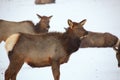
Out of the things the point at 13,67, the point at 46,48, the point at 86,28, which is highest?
the point at 86,28

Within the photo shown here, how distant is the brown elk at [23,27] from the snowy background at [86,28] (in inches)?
1.6

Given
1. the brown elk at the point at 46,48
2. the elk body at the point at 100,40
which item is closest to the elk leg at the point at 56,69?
the brown elk at the point at 46,48

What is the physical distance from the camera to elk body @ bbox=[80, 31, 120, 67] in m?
2.16

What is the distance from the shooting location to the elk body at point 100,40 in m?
2.16

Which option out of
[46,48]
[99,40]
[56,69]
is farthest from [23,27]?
[99,40]

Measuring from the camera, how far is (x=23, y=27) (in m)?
2.32

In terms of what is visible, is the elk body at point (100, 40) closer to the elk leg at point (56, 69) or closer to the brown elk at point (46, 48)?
the brown elk at point (46, 48)

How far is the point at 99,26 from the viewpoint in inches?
87.3

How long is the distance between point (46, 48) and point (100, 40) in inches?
16.7

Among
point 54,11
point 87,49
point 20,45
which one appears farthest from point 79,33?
point 20,45

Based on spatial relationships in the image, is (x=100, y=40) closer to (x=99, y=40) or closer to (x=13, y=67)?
(x=99, y=40)

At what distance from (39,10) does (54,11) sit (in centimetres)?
13

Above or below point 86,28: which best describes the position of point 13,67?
below

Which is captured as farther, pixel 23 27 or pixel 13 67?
pixel 23 27
